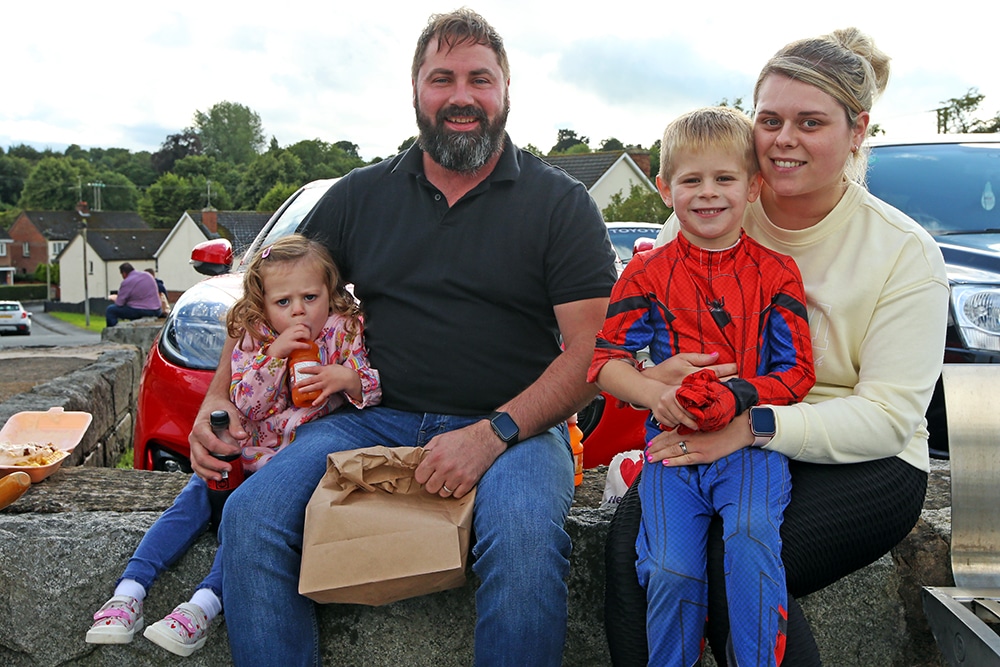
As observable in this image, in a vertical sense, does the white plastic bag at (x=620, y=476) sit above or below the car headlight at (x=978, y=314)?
below

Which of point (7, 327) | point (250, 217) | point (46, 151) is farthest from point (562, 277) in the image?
point (46, 151)

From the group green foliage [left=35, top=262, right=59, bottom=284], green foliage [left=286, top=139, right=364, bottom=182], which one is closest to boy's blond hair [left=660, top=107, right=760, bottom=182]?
green foliage [left=286, top=139, right=364, bottom=182]

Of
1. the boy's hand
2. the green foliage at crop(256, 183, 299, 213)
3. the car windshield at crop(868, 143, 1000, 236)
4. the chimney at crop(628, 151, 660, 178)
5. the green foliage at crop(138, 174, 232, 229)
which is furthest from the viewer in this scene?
the green foliage at crop(138, 174, 232, 229)

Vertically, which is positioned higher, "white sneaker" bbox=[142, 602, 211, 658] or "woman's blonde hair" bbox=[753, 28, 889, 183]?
"woman's blonde hair" bbox=[753, 28, 889, 183]

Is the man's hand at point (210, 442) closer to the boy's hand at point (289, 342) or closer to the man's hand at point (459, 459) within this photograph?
the boy's hand at point (289, 342)

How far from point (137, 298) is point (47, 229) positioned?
3483 inches

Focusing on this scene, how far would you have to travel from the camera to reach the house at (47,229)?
91625mm

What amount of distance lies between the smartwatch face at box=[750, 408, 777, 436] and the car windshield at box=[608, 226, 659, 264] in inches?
191

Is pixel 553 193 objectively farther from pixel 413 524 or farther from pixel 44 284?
pixel 44 284

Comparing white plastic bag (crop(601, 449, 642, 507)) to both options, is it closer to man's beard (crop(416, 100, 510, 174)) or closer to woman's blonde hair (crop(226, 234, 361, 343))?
woman's blonde hair (crop(226, 234, 361, 343))

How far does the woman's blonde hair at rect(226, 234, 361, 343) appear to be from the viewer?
277 cm

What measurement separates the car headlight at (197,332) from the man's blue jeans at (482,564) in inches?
57.7

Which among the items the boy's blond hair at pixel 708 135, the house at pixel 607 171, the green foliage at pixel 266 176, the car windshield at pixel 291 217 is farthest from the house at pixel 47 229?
the boy's blond hair at pixel 708 135

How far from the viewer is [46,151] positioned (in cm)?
13225
